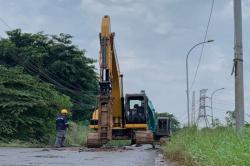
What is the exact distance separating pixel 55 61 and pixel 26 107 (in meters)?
21.3

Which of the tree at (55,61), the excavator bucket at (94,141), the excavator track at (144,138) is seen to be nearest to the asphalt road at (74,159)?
the excavator bucket at (94,141)

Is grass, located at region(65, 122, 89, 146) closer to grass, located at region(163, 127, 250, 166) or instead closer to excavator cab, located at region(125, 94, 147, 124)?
excavator cab, located at region(125, 94, 147, 124)

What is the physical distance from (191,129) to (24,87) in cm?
1810

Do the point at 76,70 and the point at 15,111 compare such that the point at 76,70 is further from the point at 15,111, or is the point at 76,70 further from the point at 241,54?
the point at 241,54

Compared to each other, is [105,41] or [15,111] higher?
[105,41]

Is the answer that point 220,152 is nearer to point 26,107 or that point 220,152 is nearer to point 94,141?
point 94,141

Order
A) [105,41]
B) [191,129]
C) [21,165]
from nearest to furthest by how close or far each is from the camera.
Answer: [21,165] < [191,129] < [105,41]

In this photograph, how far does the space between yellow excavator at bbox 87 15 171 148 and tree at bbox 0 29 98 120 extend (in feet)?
68.5

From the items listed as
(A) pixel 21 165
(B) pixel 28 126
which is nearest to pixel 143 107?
(B) pixel 28 126

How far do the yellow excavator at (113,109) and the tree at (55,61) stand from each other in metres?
20.9

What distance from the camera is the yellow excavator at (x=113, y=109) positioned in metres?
26.4

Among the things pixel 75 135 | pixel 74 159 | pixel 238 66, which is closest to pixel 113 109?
pixel 75 135

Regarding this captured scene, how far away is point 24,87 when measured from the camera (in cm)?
3309

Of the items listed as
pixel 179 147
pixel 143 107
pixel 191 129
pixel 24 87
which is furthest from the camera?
pixel 24 87
